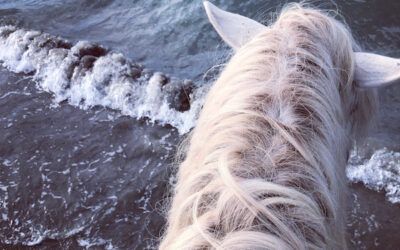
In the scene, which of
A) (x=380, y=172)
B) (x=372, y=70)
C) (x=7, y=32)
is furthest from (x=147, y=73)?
(x=372, y=70)

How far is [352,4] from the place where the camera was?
6320 millimetres

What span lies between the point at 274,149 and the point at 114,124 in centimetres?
362

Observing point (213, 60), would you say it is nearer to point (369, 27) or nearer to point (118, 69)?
point (118, 69)

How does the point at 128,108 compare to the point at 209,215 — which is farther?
the point at 128,108

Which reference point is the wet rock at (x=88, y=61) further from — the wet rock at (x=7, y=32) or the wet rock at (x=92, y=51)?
the wet rock at (x=7, y=32)

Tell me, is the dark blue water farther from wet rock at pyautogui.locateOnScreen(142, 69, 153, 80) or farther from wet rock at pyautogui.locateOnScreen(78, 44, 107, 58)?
wet rock at pyautogui.locateOnScreen(78, 44, 107, 58)

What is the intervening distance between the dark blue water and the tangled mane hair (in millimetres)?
2085

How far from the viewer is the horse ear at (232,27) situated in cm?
238

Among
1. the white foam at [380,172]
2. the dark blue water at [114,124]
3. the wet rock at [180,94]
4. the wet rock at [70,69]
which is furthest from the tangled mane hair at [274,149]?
the wet rock at [70,69]

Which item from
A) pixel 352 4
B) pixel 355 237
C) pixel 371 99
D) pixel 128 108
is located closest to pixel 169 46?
pixel 128 108

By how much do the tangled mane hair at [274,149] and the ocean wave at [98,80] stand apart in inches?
118

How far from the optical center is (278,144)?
1640 millimetres

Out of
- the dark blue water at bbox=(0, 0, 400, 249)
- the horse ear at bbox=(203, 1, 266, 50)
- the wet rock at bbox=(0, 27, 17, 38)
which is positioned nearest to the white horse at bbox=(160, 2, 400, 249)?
the horse ear at bbox=(203, 1, 266, 50)

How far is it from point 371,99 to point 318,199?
1.04m
